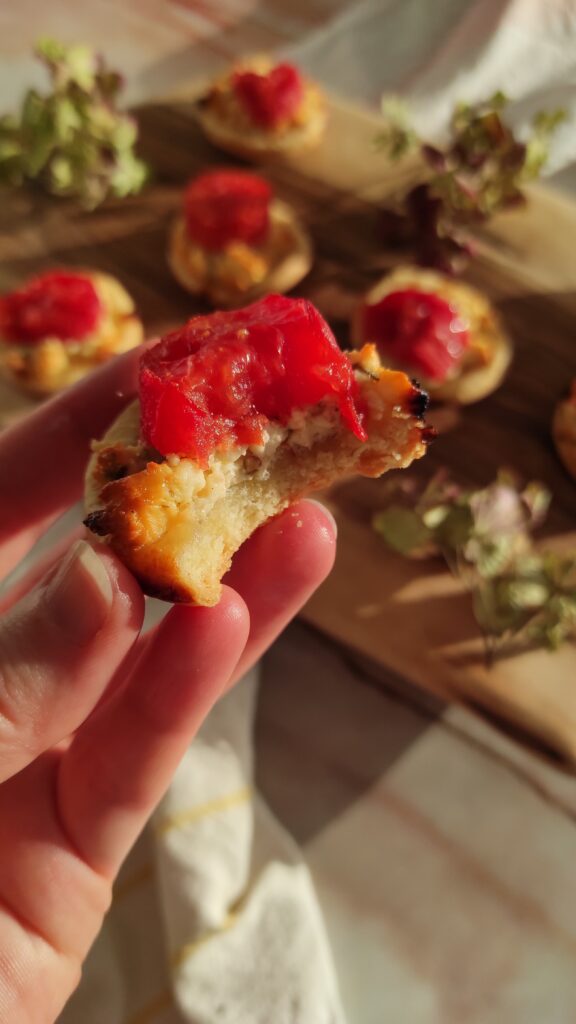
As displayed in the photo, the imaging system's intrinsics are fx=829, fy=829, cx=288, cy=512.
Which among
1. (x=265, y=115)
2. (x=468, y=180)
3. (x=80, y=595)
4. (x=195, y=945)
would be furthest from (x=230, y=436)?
(x=265, y=115)

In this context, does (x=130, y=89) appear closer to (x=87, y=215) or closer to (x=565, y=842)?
(x=87, y=215)

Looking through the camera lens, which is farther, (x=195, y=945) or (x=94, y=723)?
(x=195, y=945)

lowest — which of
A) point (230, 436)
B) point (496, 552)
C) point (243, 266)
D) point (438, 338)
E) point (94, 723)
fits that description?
point (496, 552)

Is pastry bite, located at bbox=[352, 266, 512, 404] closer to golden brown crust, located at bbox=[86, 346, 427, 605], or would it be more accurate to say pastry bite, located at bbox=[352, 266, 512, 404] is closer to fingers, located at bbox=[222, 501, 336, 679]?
fingers, located at bbox=[222, 501, 336, 679]

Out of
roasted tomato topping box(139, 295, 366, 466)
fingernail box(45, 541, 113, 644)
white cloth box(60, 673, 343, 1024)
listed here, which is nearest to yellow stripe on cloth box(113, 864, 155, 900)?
white cloth box(60, 673, 343, 1024)

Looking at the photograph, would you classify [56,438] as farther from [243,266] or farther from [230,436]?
[243,266]

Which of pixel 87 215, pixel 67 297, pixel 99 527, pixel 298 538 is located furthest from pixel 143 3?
pixel 99 527

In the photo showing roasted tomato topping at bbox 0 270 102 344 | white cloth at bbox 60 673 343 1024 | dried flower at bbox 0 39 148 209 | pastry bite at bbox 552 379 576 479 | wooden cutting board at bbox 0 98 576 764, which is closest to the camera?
white cloth at bbox 60 673 343 1024
